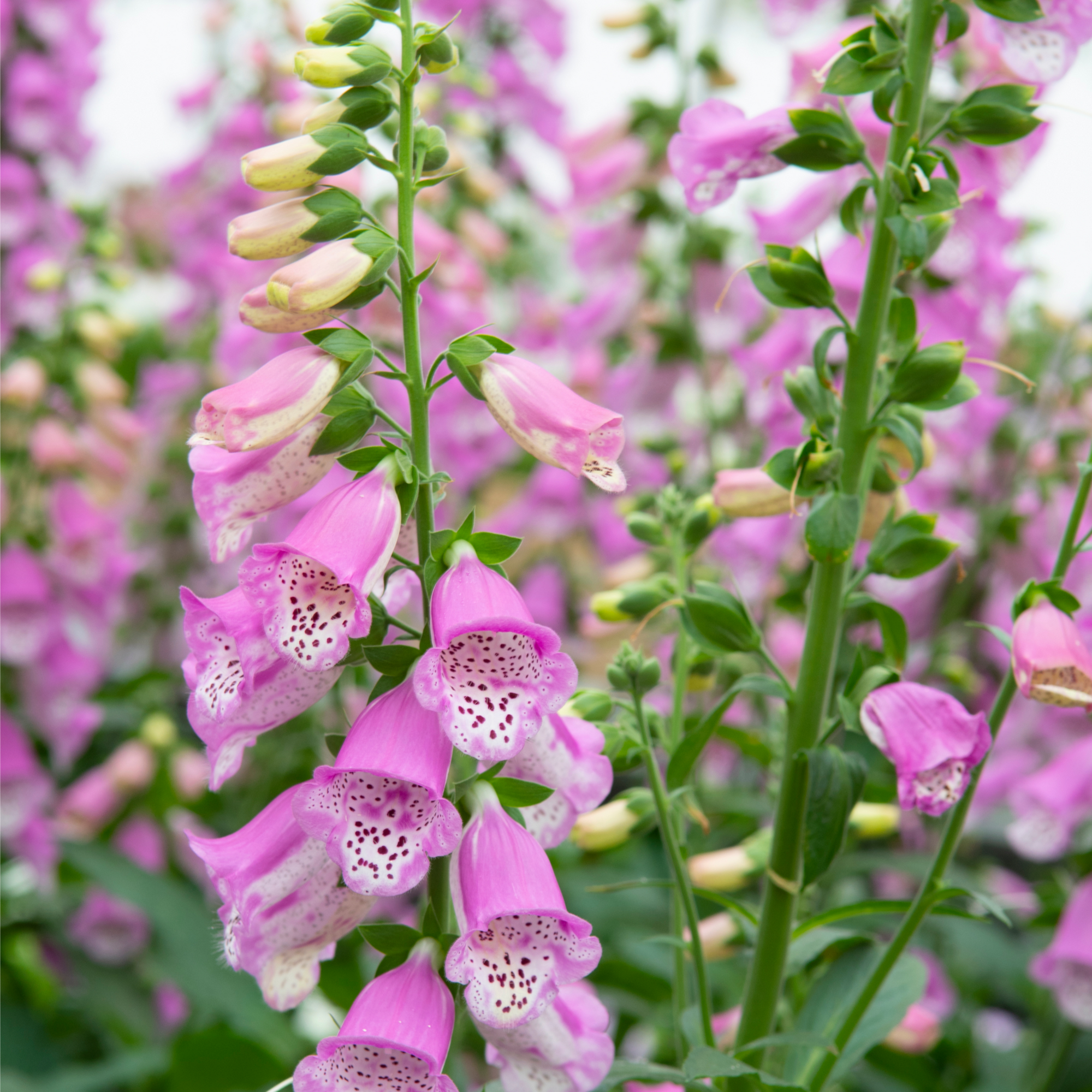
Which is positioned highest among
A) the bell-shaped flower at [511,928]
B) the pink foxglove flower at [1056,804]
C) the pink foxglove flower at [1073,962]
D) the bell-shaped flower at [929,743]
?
the bell-shaped flower at [929,743]

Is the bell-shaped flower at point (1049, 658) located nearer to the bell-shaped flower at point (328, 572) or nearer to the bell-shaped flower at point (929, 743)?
the bell-shaped flower at point (929, 743)

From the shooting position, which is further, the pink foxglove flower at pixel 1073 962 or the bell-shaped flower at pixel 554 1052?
the pink foxglove flower at pixel 1073 962

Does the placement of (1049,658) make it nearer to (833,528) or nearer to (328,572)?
(833,528)

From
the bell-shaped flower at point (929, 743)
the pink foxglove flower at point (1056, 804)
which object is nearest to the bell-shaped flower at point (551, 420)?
the bell-shaped flower at point (929, 743)

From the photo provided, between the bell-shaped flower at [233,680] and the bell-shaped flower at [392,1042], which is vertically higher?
the bell-shaped flower at [233,680]

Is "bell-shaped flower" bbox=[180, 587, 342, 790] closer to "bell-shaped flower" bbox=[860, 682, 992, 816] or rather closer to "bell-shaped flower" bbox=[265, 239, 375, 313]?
"bell-shaped flower" bbox=[265, 239, 375, 313]

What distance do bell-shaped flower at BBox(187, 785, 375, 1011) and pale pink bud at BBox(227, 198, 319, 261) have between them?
239 mm

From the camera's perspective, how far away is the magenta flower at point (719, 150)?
2.02 feet

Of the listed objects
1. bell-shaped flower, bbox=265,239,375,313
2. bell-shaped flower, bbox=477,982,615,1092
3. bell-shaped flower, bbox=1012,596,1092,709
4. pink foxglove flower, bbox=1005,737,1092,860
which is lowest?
pink foxglove flower, bbox=1005,737,1092,860

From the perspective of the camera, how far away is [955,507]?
5.11ft

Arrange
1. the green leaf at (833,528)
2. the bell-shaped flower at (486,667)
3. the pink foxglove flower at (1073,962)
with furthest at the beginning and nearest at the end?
the pink foxglove flower at (1073,962) → the green leaf at (833,528) → the bell-shaped flower at (486,667)

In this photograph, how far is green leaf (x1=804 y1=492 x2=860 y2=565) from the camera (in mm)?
549

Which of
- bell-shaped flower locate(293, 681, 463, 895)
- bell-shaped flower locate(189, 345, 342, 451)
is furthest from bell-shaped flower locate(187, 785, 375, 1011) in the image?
bell-shaped flower locate(189, 345, 342, 451)

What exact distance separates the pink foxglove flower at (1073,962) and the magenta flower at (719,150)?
77cm
